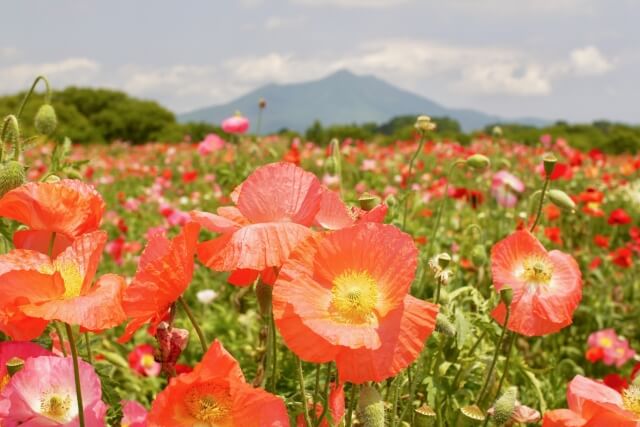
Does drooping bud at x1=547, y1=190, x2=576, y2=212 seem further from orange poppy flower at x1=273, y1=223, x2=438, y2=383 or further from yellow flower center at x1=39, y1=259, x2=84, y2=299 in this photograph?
yellow flower center at x1=39, y1=259, x2=84, y2=299

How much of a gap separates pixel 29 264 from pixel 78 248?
7 cm

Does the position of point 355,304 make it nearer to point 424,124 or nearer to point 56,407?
point 56,407

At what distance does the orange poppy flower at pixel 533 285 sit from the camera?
4.19ft

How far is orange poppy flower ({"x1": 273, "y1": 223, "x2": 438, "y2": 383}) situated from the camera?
0.82m

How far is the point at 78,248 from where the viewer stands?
3.26 ft

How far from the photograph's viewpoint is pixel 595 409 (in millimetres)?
1069

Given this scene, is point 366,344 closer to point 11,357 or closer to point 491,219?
point 11,357

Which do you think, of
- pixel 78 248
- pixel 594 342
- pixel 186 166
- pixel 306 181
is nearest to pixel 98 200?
pixel 78 248

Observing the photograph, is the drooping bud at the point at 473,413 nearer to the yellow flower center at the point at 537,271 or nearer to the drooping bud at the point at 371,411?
the drooping bud at the point at 371,411

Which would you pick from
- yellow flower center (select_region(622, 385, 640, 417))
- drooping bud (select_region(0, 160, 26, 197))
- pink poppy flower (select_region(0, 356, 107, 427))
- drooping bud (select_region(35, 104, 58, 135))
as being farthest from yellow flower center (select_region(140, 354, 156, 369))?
yellow flower center (select_region(622, 385, 640, 417))

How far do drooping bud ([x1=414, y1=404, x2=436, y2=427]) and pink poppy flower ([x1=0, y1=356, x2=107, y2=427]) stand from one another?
448 millimetres

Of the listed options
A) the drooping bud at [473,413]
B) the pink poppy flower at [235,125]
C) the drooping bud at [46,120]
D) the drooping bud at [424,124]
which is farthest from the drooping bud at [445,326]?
the pink poppy flower at [235,125]

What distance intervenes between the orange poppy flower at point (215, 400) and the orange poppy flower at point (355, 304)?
0.07m

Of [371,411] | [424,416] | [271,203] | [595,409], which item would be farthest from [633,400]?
[271,203]
